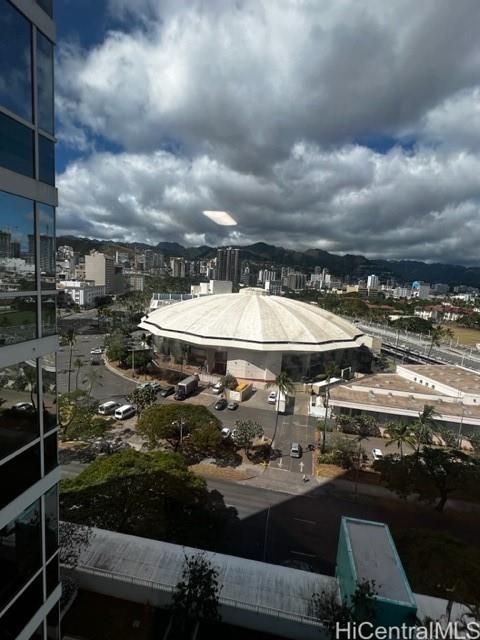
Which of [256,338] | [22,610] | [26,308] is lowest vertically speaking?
[256,338]

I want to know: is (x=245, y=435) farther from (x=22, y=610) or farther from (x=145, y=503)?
(x=22, y=610)

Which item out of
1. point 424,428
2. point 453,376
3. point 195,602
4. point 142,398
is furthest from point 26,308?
point 453,376

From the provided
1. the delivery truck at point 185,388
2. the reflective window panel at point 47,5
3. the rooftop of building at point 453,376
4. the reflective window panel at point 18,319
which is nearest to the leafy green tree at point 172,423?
the delivery truck at point 185,388

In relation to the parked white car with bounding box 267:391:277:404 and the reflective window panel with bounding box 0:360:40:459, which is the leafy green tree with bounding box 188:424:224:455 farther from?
the reflective window panel with bounding box 0:360:40:459

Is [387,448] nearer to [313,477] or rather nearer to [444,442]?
[444,442]

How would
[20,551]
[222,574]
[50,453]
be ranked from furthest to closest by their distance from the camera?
1. [222,574]
2. [50,453]
3. [20,551]

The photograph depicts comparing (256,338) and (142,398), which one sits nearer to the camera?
(142,398)

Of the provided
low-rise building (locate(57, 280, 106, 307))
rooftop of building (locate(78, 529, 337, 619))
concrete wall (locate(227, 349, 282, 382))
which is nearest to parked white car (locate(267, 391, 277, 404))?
concrete wall (locate(227, 349, 282, 382))
